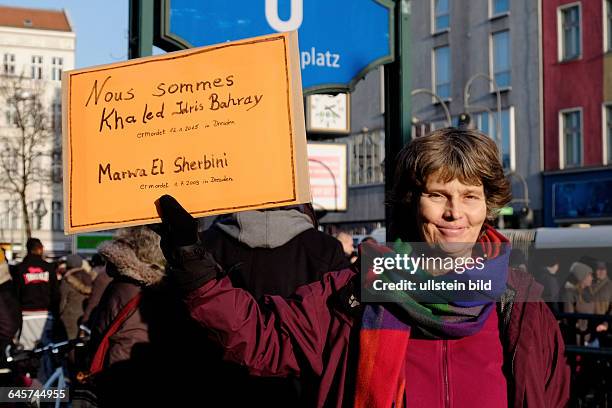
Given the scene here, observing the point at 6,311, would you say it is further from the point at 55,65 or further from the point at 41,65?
the point at 55,65

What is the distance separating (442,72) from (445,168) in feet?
119

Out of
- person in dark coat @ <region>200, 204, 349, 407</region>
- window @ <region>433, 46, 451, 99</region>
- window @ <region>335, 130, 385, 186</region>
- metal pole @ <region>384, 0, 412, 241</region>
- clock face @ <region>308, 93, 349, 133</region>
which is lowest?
person in dark coat @ <region>200, 204, 349, 407</region>

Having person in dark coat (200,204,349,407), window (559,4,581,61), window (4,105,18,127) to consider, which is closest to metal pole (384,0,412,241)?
person in dark coat (200,204,349,407)

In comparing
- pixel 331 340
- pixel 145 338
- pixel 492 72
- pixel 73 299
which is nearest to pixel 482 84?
pixel 492 72

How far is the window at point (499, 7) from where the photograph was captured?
35.2 meters

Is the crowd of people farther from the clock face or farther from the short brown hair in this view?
the clock face

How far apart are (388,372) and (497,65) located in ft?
111

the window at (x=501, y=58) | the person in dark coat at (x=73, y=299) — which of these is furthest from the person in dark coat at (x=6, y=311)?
the window at (x=501, y=58)

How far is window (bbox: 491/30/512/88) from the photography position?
35156 millimetres

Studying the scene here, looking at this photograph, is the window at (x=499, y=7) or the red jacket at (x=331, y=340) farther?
the window at (x=499, y=7)

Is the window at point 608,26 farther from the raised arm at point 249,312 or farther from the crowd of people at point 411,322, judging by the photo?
the raised arm at point 249,312

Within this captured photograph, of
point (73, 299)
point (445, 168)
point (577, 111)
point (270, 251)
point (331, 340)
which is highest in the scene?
point (577, 111)

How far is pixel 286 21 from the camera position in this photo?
460 cm

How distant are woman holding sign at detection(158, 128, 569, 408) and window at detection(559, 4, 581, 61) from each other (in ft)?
103
